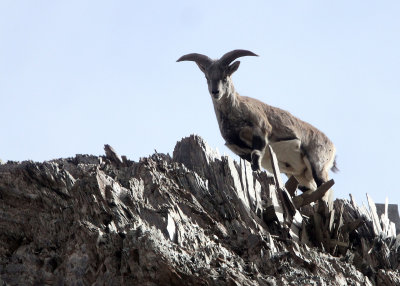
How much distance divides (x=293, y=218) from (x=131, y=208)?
2.18 m

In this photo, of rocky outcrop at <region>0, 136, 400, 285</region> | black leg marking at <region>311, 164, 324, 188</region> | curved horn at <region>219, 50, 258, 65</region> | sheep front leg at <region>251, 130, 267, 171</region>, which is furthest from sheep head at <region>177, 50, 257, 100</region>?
rocky outcrop at <region>0, 136, 400, 285</region>

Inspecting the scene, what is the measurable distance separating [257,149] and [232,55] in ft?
6.41

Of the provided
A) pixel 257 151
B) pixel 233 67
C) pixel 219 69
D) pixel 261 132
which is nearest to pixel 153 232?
pixel 257 151

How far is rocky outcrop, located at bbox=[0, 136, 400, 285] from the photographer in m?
8.16

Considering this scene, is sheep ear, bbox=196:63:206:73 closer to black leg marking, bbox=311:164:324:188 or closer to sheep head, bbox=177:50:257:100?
sheep head, bbox=177:50:257:100

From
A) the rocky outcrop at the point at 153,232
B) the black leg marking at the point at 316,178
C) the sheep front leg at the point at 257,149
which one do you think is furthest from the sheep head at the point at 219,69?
the rocky outcrop at the point at 153,232

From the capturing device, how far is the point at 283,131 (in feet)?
53.2

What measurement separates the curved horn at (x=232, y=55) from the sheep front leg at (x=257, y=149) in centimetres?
147

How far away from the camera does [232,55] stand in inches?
634

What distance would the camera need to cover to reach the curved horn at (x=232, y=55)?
52.6 feet

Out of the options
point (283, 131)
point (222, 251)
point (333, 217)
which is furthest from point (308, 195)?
point (283, 131)

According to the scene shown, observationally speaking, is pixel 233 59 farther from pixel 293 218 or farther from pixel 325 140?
pixel 293 218

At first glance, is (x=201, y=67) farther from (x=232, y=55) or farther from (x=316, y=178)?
(x=316, y=178)

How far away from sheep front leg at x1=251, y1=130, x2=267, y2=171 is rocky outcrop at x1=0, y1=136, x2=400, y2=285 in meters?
4.02
